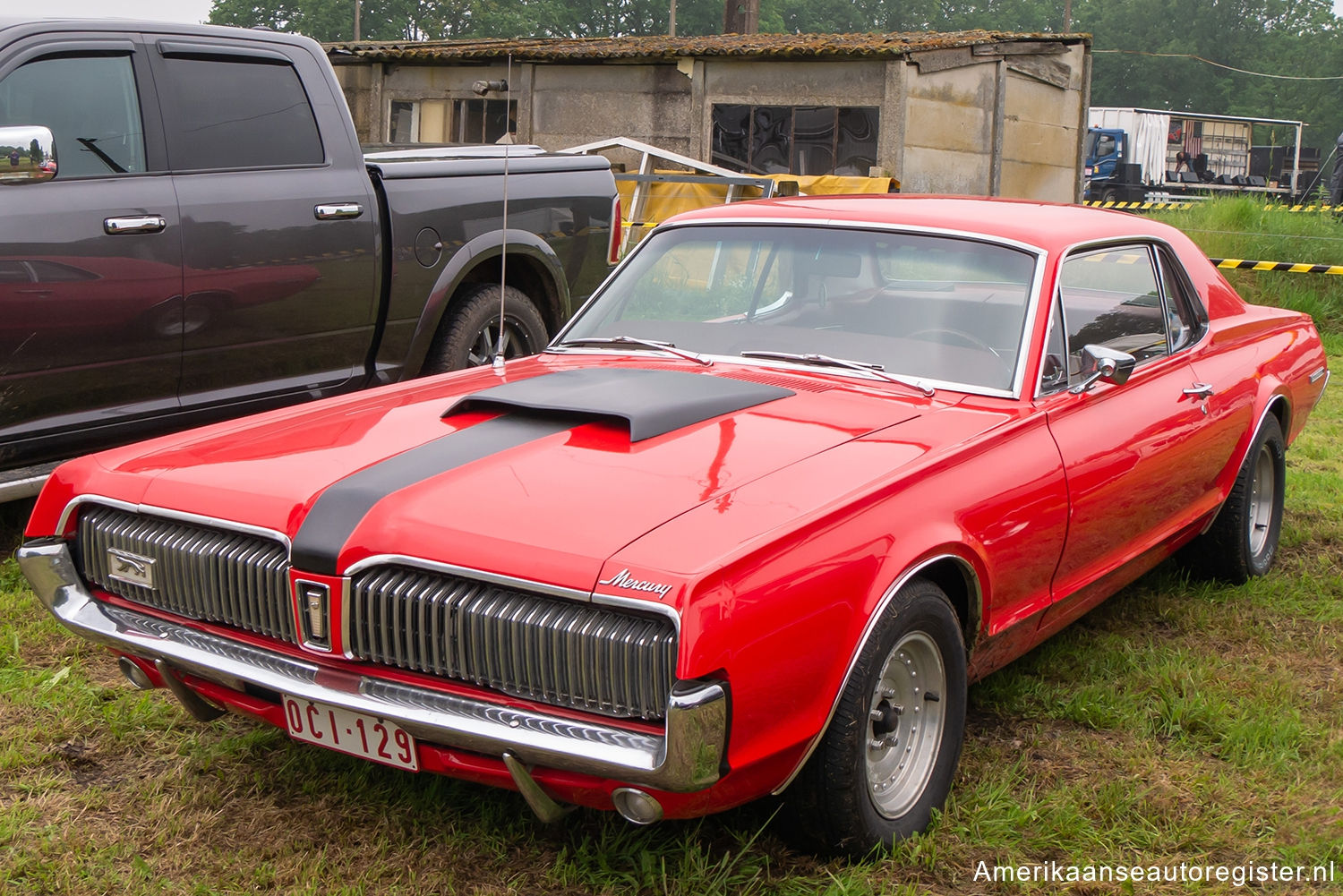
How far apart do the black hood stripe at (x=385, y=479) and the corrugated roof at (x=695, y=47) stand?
46.7ft

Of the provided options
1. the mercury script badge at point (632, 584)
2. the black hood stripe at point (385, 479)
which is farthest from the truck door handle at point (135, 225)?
the mercury script badge at point (632, 584)

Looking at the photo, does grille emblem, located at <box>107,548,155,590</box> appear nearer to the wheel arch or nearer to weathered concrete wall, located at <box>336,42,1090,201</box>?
the wheel arch

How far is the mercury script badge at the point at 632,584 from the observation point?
7.88 ft

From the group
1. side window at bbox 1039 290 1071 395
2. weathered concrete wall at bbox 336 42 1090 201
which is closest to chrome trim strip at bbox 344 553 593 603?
side window at bbox 1039 290 1071 395

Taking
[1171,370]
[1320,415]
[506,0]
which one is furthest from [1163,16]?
[1171,370]

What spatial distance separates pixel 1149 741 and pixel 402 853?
2175 mm

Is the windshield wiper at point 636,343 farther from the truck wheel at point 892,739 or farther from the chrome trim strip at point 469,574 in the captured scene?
the chrome trim strip at point 469,574

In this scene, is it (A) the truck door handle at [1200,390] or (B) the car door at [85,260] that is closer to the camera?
(A) the truck door handle at [1200,390]

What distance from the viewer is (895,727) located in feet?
10.00

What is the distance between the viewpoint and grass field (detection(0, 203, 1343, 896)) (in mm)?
2969

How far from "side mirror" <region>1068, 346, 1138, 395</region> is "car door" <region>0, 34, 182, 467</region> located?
11.1 feet

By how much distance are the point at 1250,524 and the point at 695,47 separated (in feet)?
46.1

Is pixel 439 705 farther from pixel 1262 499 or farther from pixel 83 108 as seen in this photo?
pixel 1262 499

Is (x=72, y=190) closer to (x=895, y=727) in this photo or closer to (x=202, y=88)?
(x=202, y=88)
